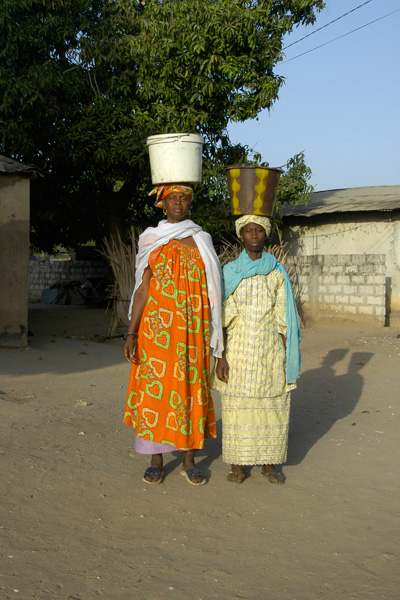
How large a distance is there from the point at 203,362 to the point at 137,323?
1.51ft

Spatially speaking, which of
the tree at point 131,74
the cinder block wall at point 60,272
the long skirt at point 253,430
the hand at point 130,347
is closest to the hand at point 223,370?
the long skirt at point 253,430

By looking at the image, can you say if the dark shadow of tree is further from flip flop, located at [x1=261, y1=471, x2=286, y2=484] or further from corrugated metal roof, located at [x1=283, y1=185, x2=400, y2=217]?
corrugated metal roof, located at [x1=283, y1=185, x2=400, y2=217]

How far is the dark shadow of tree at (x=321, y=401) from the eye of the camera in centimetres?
507

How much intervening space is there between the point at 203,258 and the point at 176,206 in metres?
0.37

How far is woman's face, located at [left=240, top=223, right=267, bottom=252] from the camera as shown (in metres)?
3.94

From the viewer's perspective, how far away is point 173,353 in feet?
12.5

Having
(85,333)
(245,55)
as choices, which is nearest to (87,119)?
(245,55)

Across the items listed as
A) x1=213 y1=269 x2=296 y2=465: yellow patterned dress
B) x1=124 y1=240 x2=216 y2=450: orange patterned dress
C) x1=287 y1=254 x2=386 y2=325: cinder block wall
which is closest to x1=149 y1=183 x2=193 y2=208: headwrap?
x1=124 y1=240 x2=216 y2=450: orange patterned dress

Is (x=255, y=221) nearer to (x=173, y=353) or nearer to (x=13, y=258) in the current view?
(x=173, y=353)

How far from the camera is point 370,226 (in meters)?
14.7

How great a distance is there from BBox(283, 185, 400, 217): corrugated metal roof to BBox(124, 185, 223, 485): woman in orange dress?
10.7 m

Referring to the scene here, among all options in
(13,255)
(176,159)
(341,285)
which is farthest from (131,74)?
(176,159)

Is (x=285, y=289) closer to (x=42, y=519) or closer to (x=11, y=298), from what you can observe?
(x=42, y=519)

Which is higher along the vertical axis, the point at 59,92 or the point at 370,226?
the point at 59,92
